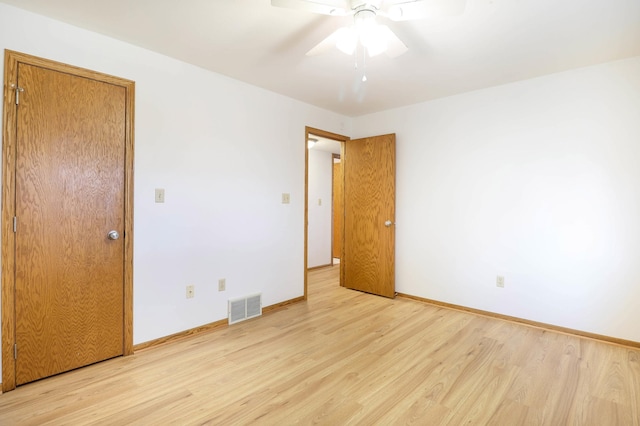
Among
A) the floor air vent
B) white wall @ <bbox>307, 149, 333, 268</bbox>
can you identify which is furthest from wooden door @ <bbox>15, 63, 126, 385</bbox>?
white wall @ <bbox>307, 149, 333, 268</bbox>

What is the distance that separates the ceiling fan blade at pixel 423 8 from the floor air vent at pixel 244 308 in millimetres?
2700

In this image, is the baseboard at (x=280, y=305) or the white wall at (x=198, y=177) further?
the baseboard at (x=280, y=305)

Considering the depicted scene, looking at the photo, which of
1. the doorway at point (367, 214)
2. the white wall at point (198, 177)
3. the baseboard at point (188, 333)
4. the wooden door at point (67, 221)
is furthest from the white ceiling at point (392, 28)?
the baseboard at point (188, 333)

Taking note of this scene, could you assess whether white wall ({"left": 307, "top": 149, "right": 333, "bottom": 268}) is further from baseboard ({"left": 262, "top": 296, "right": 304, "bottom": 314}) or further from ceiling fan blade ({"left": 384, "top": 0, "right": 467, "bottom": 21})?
ceiling fan blade ({"left": 384, "top": 0, "right": 467, "bottom": 21})

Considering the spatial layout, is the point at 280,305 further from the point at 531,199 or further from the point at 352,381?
the point at 531,199

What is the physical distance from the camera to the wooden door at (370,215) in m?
3.98

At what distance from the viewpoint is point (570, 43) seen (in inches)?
92.9

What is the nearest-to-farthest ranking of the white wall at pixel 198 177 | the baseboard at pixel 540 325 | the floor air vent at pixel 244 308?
the white wall at pixel 198 177 < the baseboard at pixel 540 325 < the floor air vent at pixel 244 308

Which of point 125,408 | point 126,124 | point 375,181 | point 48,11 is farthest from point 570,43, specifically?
point 125,408

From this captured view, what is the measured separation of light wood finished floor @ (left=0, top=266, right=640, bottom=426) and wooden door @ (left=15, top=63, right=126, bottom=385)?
245 millimetres

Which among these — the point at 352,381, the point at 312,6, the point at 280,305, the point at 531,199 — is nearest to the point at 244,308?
the point at 280,305

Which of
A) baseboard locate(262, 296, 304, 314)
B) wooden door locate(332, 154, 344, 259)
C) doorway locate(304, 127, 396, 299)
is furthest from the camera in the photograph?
wooden door locate(332, 154, 344, 259)

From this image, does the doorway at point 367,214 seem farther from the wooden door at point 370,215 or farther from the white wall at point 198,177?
the white wall at point 198,177

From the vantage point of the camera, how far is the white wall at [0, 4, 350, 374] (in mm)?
2383
